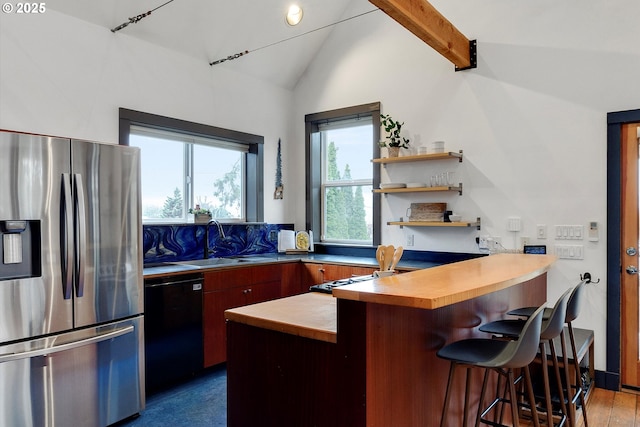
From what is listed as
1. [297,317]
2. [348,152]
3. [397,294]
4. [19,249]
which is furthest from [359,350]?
[348,152]

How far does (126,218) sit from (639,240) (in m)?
3.67

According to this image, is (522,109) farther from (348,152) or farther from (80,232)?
(80,232)

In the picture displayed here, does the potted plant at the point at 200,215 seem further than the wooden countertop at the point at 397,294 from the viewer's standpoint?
Yes

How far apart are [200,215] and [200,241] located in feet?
0.86

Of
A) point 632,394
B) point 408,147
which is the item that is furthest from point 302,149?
point 632,394

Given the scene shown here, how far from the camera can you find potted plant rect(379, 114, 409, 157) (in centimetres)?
423

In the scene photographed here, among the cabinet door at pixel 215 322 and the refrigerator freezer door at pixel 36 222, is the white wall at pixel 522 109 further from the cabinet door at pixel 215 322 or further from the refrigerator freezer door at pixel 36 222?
the refrigerator freezer door at pixel 36 222

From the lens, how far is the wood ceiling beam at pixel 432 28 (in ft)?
8.98

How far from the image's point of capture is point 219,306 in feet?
11.9

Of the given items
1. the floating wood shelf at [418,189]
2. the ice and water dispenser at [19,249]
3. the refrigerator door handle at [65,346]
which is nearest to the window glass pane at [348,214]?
the floating wood shelf at [418,189]

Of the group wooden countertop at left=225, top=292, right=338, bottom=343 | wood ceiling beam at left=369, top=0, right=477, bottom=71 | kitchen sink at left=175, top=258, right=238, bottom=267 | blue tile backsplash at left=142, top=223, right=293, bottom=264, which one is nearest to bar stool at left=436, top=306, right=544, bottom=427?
wooden countertop at left=225, top=292, right=338, bottom=343

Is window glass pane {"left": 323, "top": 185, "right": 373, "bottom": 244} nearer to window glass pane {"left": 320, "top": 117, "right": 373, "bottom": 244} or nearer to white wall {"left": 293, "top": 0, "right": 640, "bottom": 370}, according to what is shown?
window glass pane {"left": 320, "top": 117, "right": 373, "bottom": 244}

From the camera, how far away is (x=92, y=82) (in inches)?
132

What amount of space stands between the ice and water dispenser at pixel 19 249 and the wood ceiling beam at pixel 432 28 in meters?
2.33
